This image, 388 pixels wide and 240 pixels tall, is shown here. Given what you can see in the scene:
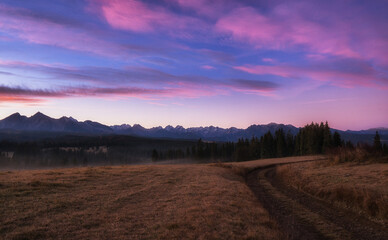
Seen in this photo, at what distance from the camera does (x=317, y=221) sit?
12.2m

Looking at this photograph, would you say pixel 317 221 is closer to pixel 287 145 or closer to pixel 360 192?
pixel 360 192

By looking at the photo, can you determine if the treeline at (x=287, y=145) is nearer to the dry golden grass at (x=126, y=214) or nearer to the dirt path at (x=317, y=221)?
the dirt path at (x=317, y=221)

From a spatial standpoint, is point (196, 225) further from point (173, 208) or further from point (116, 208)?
point (116, 208)

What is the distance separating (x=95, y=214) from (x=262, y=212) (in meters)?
8.88

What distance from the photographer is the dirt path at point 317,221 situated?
33.9 ft

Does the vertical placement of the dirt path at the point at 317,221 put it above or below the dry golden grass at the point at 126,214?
below

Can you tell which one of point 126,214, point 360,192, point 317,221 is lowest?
point 317,221

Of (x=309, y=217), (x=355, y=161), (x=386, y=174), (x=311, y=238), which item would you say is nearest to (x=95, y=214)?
(x=311, y=238)

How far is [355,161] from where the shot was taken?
97.6ft

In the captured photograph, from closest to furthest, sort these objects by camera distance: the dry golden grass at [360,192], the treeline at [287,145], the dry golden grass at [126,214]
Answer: the dry golden grass at [126,214], the dry golden grass at [360,192], the treeline at [287,145]

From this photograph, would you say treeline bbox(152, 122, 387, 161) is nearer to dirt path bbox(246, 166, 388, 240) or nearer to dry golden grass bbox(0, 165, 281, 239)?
dirt path bbox(246, 166, 388, 240)

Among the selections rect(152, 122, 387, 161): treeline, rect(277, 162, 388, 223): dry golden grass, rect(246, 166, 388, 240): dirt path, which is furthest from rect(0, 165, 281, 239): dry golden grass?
rect(152, 122, 387, 161): treeline

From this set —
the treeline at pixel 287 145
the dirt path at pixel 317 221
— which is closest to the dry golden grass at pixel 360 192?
the dirt path at pixel 317 221

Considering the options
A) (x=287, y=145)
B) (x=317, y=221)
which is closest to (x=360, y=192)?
(x=317, y=221)
